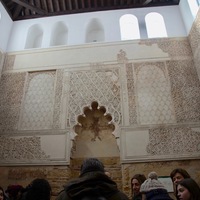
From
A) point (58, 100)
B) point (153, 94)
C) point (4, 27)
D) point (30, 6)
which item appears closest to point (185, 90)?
point (153, 94)

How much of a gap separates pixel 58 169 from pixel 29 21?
428 centimetres

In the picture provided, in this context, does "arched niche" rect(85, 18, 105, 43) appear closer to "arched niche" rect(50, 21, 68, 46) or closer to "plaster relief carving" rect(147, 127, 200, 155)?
"arched niche" rect(50, 21, 68, 46)

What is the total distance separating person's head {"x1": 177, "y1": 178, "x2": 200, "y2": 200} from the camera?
158 cm

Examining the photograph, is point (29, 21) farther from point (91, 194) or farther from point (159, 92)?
point (91, 194)

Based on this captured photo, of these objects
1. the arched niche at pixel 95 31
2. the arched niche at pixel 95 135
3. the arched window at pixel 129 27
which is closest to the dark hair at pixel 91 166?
the arched niche at pixel 95 135

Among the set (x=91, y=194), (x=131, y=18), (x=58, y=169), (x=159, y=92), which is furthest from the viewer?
(x=131, y=18)

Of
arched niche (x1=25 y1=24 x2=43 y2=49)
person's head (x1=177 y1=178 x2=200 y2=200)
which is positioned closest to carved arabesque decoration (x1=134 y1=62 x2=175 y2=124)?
person's head (x1=177 y1=178 x2=200 y2=200)

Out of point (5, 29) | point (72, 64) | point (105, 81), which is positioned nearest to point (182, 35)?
point (105, 81)

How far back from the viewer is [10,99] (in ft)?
16.4

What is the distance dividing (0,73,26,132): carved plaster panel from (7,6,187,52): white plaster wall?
0.94 m

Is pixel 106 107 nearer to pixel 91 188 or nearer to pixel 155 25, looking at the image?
pixel 155 25

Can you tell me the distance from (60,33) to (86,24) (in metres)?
0.84

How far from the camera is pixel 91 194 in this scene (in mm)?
1144

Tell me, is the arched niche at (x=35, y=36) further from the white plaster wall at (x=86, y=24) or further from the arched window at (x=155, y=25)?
the arched window at (x=155, y=25)
